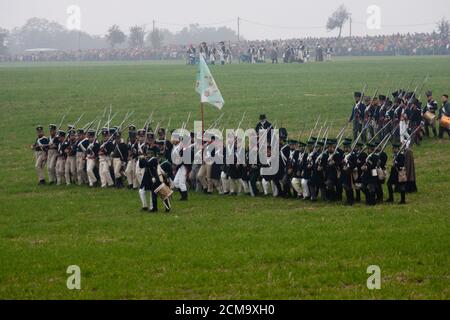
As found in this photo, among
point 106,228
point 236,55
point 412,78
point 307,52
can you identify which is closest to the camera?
point 106,228

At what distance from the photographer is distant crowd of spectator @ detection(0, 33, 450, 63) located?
7469 centimetres

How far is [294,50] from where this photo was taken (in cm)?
7431

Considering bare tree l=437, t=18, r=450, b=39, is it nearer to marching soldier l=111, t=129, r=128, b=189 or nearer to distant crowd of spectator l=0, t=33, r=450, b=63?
distant crowd of spectator l=0, t=33, r=450, b=63

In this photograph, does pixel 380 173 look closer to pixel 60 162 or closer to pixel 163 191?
pixel 163 191

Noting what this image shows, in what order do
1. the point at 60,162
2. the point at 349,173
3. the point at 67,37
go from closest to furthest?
the point at 349,173 → the point at 60,162 → the point at 67,37

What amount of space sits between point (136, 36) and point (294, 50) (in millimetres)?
44881

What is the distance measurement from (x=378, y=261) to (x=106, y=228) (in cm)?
615

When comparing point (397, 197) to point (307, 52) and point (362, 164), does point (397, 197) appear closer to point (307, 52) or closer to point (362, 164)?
point (362, 164)

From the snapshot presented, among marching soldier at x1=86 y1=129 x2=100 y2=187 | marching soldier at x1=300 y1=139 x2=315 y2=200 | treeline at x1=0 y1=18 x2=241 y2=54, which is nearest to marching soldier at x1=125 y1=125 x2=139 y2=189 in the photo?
marching soldier at x1=86 y1=129 x2=100 y2=187

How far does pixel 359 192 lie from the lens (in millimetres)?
21984

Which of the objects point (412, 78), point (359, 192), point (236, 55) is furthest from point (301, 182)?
point (236, 55)

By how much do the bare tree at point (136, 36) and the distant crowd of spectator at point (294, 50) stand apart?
11.5m

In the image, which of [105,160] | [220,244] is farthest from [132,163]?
[220,244]

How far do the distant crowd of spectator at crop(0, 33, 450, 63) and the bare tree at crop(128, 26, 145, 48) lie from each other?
37.9 feet
